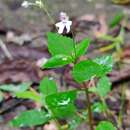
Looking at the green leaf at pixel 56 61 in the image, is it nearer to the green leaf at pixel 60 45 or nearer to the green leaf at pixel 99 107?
the green leaf at pixel 60 45

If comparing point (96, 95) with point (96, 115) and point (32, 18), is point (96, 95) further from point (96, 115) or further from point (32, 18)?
point (32, 18)

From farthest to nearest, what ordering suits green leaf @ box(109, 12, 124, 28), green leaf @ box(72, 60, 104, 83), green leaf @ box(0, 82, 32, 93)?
green leaf @ box(109, 12, 124, 28)
green leaf @ box(0, 82, 32, 93)
green leaf @ box(72, 60, 104, 83)

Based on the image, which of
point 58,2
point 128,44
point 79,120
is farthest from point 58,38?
point 58,2

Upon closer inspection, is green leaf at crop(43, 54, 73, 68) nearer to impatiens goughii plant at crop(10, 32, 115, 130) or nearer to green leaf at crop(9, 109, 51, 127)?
impatiens goughii plant at crop(10, 32, 115, 130)

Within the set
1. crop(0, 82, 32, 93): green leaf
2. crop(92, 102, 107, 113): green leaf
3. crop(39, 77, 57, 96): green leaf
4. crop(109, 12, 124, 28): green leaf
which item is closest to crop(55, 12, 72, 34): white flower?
crop(39, 77, 57, 96): green leaf

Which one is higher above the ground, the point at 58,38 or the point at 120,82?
the point at 58,38

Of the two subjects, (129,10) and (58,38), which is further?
(129,10)
